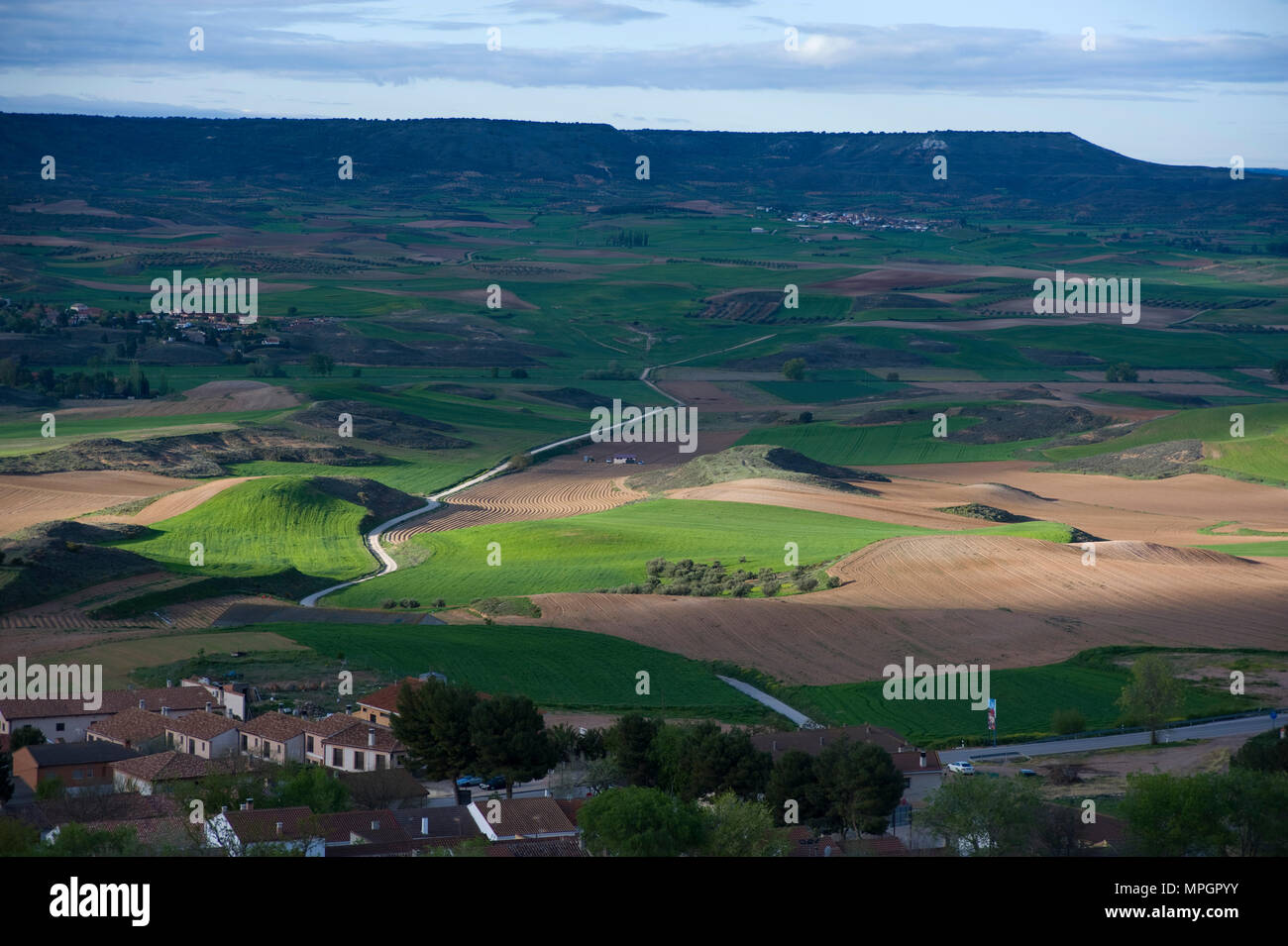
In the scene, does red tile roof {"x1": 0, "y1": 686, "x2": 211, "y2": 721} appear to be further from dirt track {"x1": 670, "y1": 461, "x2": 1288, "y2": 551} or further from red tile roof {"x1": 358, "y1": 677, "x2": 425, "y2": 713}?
dirt track {"x1": 670, "y1": 461, "x2": 1288, "y2": 551}

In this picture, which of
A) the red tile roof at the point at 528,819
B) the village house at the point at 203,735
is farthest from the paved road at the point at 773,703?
the village house at the point at 203,735

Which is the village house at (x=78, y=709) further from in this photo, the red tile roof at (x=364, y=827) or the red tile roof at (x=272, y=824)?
the red tile roof at (x=272, y=824)

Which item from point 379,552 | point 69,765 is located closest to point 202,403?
point 379,552

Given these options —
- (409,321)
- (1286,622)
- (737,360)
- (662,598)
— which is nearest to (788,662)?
(662,598)
